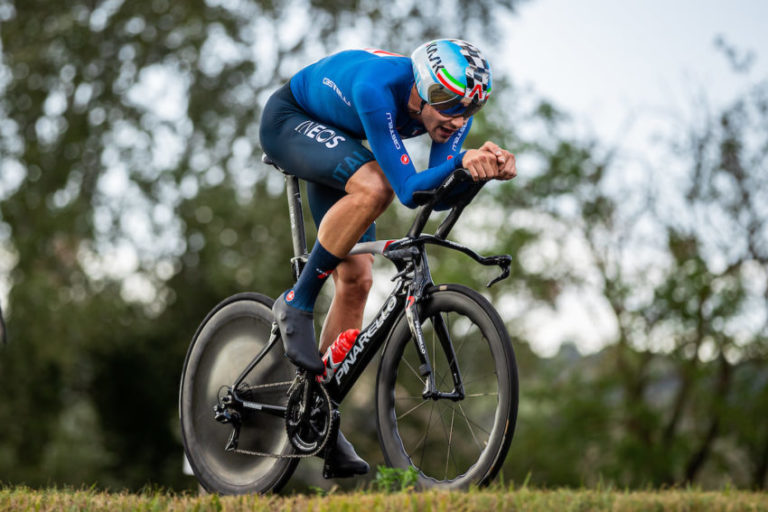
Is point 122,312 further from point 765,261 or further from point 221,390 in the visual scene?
point 221,390

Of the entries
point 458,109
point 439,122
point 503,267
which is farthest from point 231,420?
point 458,109

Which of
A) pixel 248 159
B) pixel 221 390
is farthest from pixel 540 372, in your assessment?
pixel 221 390

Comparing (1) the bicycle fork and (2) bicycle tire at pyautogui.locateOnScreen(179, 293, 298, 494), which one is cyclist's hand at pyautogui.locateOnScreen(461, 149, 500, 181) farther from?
(2) bicycle tire at pyautogui.locateOnScreen(179, 293, 298, 494)

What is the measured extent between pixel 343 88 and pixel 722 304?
1985 cm

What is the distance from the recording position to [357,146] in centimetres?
422

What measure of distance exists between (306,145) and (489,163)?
1118 mm

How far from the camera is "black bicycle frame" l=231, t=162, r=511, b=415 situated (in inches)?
150

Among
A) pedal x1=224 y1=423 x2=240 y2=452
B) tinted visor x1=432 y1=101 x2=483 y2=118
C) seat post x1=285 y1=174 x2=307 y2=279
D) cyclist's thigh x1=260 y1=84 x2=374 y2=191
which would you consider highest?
tinted visor x1=432 y1=101 x2=483 y2=118

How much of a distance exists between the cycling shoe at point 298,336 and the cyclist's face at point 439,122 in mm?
1097

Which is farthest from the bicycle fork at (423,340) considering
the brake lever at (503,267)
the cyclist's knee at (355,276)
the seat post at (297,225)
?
the seat post at (297,225)

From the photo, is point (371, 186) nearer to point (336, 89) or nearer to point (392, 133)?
point (392, 133)

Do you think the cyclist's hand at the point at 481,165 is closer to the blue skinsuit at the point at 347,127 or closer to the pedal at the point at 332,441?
the blue skinsuit at the point at 347,127

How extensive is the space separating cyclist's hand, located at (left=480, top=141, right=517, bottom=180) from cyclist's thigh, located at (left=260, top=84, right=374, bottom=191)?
76 centimetres

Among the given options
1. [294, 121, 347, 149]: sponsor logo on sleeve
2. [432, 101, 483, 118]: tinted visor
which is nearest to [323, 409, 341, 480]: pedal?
[294, 121, 347, 149]: sponsor logo on sleeve
